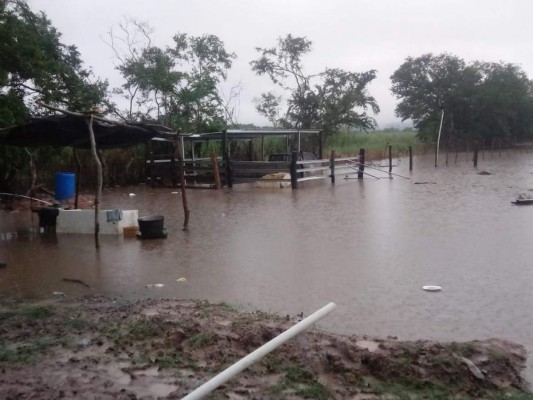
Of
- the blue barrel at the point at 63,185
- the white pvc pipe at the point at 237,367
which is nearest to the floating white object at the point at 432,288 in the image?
the white pvc pipe at the point at 237,367

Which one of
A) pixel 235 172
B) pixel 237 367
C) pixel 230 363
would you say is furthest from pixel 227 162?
pixel 237 367

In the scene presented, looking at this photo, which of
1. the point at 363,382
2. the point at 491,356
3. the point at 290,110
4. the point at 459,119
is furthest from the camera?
the point at 459,119

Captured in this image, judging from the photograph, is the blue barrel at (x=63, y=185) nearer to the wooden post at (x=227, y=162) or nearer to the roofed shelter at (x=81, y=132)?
the roofed shelter at (x=81, y=132)

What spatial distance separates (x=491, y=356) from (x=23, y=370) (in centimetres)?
336

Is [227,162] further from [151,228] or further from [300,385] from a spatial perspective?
[300,385]

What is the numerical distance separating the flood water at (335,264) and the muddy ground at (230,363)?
803 millimetres

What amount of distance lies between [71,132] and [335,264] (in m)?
5.91

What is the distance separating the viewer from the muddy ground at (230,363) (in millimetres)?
3799

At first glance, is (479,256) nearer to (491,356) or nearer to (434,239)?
(434,239)

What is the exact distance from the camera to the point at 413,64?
2275 inches

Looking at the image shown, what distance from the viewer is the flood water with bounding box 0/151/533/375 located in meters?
5.78

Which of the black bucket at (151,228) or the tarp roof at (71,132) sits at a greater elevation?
the tarp roof at (71,132)

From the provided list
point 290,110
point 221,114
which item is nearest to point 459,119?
point 290,110

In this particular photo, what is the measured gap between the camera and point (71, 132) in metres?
11.1
